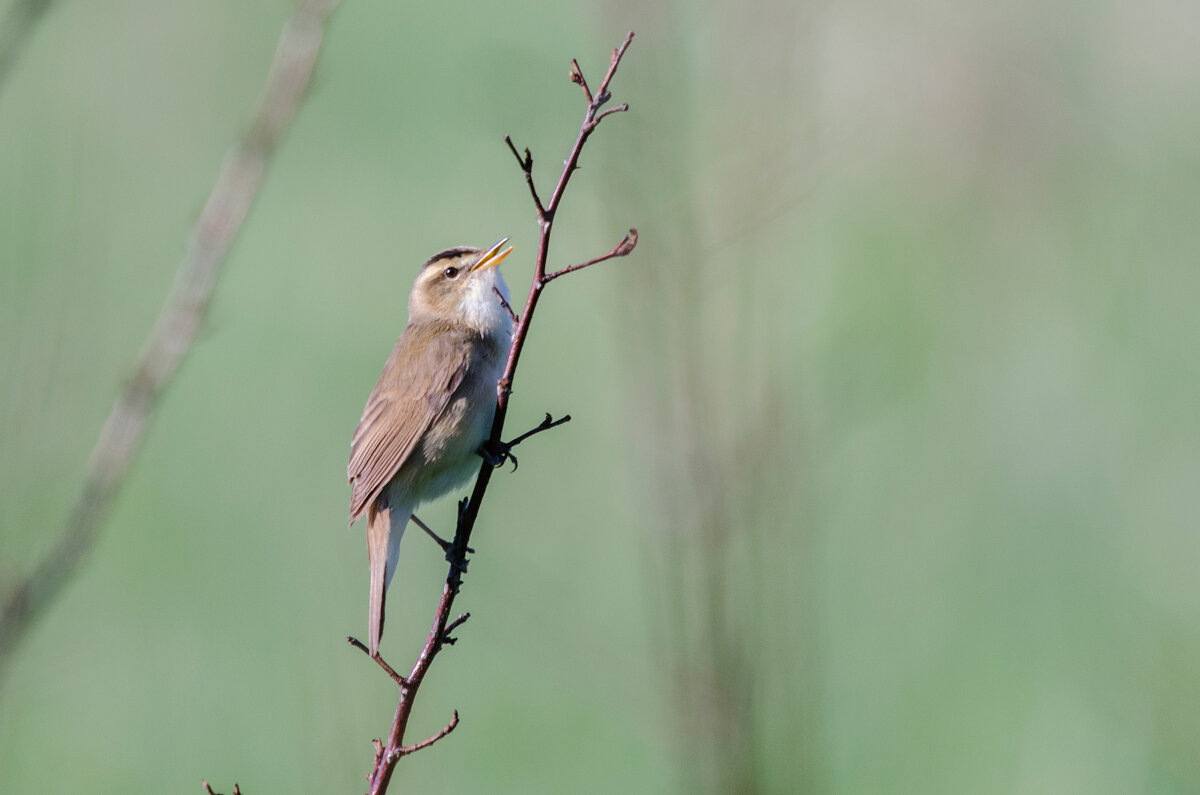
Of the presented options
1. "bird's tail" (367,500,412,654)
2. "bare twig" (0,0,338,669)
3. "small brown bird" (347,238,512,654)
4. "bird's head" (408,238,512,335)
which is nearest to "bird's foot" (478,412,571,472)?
"small brown bird" (347,238,512,654)

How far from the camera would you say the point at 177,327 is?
1.74 metres

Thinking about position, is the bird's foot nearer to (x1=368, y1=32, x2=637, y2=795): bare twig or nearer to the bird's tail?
(x1=368, y1=32, x2=637, y2=795): bare twig

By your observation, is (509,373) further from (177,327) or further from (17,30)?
(17,30)

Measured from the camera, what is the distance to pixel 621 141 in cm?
275

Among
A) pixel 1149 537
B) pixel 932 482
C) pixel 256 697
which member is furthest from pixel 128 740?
pixel 1149 537

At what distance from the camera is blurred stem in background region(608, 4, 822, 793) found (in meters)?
2.02

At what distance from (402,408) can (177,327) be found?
191 cm

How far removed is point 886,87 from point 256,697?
5.39m

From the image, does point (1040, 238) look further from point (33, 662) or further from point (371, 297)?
point (33, 662)

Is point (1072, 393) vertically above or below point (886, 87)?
below

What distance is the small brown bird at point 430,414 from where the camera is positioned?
357cm

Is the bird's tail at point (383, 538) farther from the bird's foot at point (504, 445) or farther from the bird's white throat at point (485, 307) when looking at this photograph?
the bird's white throat at point (485, 307)

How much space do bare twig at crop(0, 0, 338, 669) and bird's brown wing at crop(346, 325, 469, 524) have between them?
1761mm

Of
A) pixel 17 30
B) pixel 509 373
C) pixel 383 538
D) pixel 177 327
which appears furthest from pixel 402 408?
pixel 17 30
